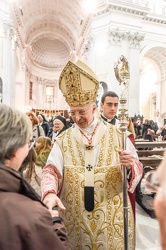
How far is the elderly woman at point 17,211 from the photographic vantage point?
35.4 inches

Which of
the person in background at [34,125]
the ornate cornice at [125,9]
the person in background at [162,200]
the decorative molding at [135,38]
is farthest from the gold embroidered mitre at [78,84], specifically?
the decorative molding at [135,38]

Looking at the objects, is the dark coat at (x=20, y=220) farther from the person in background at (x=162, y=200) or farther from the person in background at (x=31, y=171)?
the person in background at (x=31, y=171)

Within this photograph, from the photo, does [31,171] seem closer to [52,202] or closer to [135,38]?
[52,202]

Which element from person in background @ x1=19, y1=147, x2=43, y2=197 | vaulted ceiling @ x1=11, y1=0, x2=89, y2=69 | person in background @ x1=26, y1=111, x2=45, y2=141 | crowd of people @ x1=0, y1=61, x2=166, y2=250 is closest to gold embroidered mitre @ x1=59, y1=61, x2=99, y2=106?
crowd of people @ x1=0, y1=61, x2=166, y2=250

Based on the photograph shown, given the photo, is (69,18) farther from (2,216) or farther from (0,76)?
(2,216)

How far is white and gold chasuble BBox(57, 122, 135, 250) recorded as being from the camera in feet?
5.79

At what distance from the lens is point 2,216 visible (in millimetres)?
910

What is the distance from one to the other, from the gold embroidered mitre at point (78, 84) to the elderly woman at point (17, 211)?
2.61ft

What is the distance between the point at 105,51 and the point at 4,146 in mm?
15358

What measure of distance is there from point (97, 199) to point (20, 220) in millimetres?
974

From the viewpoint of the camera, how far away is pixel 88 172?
71.1 inches

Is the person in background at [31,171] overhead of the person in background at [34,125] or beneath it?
beneath

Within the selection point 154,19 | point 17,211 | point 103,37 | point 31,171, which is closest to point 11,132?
point 17,211

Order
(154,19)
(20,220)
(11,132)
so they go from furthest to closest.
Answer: (154,19)
(11,132)
(20,220)
